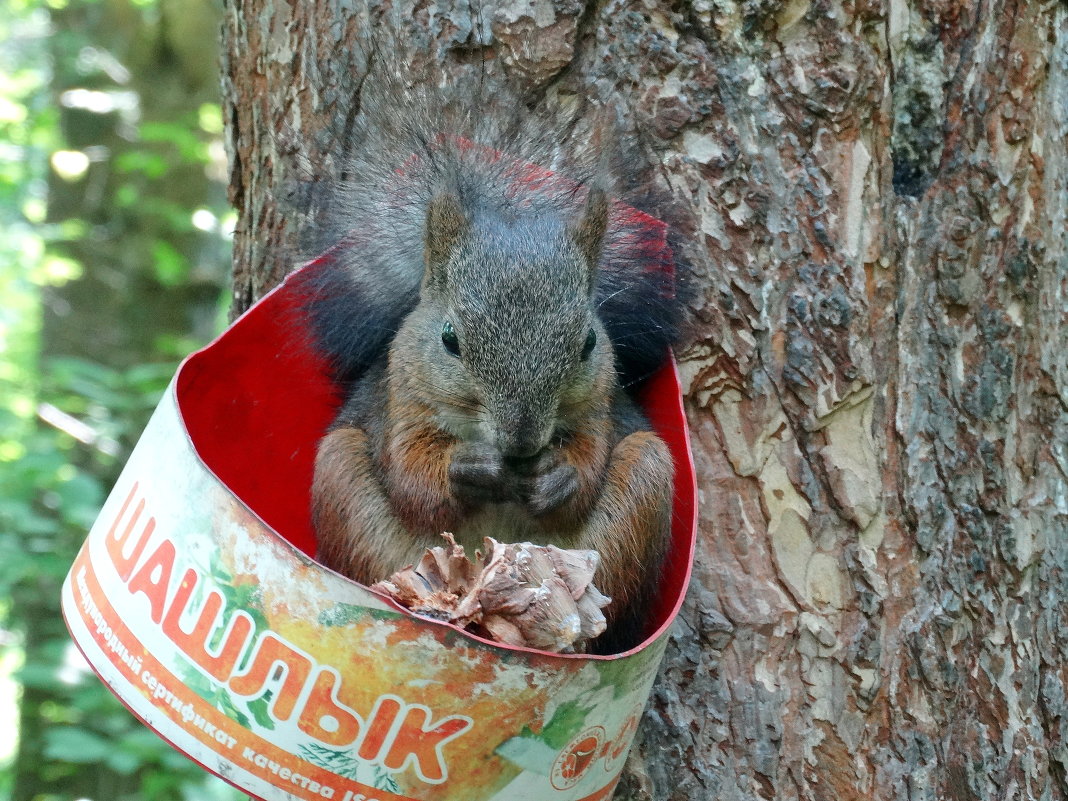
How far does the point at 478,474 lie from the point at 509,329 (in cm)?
27

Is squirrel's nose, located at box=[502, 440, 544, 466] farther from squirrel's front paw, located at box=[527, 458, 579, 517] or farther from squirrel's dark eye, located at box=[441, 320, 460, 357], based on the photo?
squirrel's dark eye, located at box=[441, 320, 460, 357]

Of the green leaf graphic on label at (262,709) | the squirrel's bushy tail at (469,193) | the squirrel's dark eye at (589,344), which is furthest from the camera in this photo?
the squirrel's bushy tail at (469,193)

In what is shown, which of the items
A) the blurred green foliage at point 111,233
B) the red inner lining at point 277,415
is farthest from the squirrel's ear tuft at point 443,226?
the blurred green foliage at point 111,233

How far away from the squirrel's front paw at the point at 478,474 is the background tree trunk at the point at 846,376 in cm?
38

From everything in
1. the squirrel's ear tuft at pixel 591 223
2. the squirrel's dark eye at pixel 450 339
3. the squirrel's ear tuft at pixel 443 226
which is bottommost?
the squirrel's dark eye at pixel 450 339

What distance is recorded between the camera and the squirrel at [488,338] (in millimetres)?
1713

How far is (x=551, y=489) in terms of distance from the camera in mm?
1751

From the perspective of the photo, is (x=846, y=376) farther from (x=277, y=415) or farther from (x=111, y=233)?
(x=111, y=233)

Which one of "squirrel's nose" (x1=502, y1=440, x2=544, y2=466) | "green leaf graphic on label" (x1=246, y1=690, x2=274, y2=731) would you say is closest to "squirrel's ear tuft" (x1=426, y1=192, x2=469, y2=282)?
"squirrel's nose" (x1=502, y1=440, x2=544, y2=466)

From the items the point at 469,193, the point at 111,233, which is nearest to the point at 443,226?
the point at 469,193

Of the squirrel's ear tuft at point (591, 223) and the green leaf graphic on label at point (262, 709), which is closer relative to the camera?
the green leaf graphic on label at point (262, 709)

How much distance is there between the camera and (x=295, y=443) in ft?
6.98

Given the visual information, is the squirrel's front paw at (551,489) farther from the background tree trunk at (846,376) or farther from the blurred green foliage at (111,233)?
the blurred green foliage at (111,233)

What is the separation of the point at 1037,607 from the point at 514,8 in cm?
152
